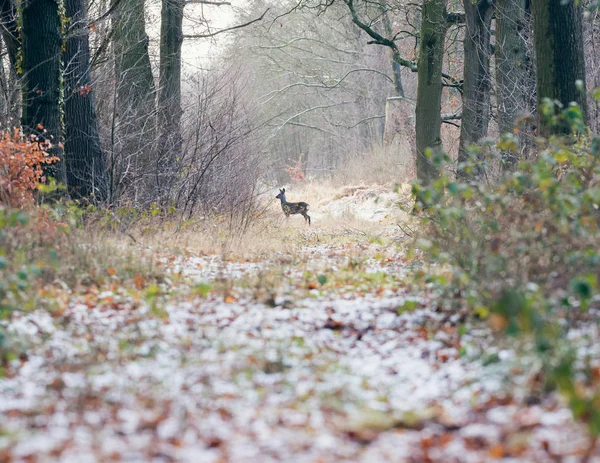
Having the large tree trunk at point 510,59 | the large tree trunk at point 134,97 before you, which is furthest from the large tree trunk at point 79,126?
the large tree trunk at point 510,59

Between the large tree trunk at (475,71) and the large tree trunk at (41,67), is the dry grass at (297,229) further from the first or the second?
the large tree trunk at (41,67)

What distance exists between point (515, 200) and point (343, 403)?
3806 millimetres

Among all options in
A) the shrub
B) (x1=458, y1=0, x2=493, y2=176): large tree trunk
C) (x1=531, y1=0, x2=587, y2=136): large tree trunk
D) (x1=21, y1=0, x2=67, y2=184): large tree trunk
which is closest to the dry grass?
the shrub

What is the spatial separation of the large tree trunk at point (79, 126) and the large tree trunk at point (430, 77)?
6650 mm

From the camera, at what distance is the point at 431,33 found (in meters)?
16.6

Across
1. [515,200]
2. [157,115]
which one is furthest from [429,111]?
[515,200]

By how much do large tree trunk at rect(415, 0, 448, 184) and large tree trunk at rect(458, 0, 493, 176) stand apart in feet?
1.98

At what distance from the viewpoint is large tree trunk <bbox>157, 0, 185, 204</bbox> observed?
51.6 feet

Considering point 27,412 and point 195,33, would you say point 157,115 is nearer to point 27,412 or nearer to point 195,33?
point 195,33

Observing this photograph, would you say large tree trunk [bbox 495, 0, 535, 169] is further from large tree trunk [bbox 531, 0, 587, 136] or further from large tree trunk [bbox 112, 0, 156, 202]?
large tree trunk [bbox 112, 0, 156, 202]

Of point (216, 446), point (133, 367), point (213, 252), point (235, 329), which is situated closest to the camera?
point (216, 446)

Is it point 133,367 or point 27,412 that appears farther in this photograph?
point 133,367

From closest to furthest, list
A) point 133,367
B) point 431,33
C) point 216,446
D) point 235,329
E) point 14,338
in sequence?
point 216,446 → point 133,367 → point 14,338 → point 235,329 → point 431,33

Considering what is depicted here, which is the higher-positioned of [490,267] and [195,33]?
[195,33]
